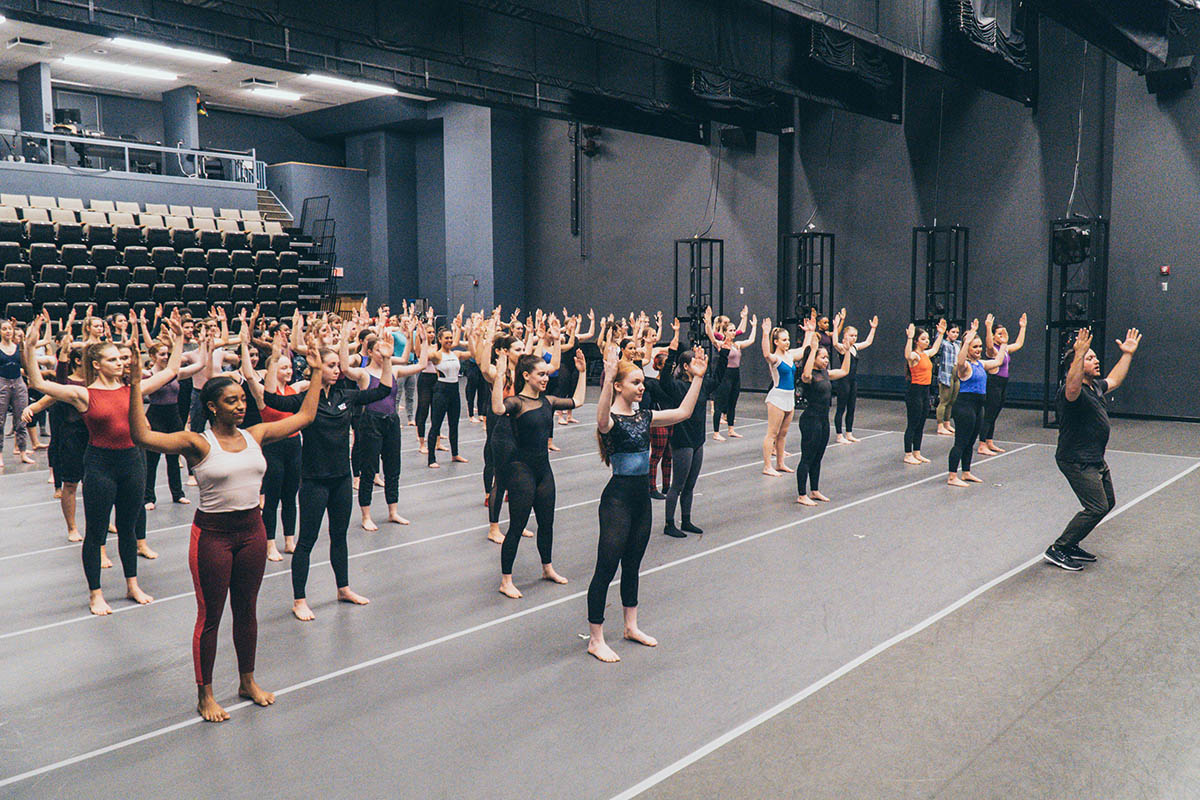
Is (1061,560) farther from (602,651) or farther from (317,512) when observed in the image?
(317,512)

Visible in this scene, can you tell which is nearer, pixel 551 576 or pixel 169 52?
pixel 551 576

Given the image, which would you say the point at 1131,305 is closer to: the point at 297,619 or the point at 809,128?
the point at 809,128

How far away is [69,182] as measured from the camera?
18422mm

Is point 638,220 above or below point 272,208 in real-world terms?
below

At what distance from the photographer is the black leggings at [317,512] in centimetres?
535

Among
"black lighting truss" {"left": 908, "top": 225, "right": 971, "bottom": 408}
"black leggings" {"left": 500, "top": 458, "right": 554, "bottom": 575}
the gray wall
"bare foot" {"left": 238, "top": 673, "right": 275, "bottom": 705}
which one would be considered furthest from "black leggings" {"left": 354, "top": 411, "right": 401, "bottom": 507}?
the gray wall

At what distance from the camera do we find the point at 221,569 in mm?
4055

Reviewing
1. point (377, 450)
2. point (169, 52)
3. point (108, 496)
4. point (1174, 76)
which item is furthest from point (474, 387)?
point (169, 52)

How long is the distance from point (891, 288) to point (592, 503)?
414 inches

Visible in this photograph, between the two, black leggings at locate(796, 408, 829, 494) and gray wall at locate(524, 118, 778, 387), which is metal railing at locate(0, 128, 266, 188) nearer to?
→ gray wall at locate(524, 118, 778, 387)

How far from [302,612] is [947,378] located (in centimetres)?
933

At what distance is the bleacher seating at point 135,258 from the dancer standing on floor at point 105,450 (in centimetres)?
1151

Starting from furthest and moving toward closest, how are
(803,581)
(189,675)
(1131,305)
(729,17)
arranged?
(1131,305) < (729,17) < (803,581) < (189,675)

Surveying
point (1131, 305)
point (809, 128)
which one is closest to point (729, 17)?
point (809, 128)
